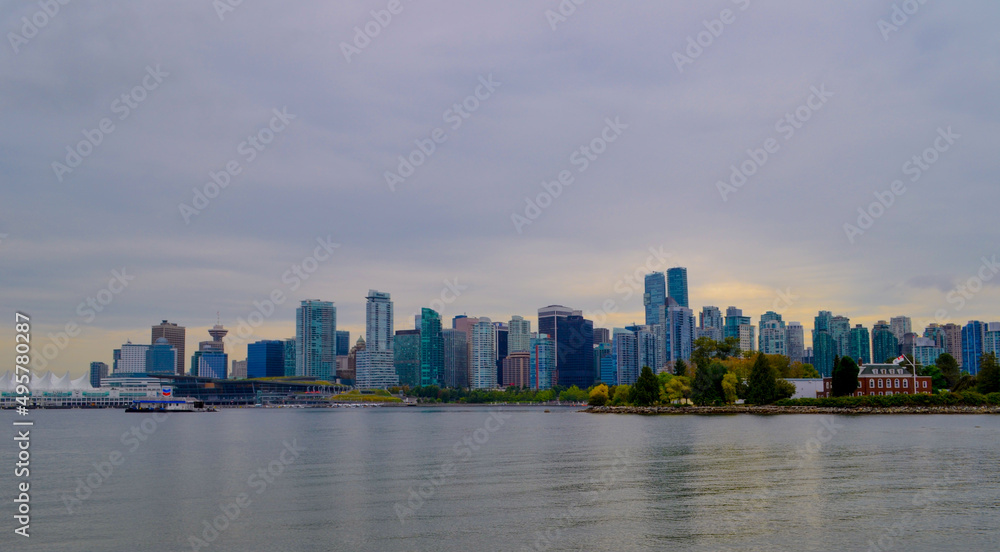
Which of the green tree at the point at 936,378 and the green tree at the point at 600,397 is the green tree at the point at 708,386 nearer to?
the green tree at the point at 936,378

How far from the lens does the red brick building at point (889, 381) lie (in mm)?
132000

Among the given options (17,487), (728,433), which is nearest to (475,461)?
(17,487)

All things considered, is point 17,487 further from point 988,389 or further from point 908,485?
point 988,389

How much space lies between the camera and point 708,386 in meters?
142

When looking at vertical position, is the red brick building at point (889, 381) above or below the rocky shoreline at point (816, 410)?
above

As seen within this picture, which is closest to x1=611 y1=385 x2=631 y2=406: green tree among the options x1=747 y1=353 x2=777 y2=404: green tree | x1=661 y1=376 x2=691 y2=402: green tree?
x1=661 y1=376 x2=691 y2=402: green tree

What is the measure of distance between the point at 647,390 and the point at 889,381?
42.7 metres

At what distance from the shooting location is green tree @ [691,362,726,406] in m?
142

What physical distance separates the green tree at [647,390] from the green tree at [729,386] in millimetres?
14495

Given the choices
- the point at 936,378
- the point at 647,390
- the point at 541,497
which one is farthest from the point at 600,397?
the point at 541,497

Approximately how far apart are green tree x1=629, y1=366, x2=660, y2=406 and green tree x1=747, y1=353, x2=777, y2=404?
1986 centimetres

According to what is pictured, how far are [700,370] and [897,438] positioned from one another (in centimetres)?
7515

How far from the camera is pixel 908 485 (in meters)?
40.4

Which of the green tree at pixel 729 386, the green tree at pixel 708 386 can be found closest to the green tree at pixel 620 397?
the green tree at pixel 708 386
